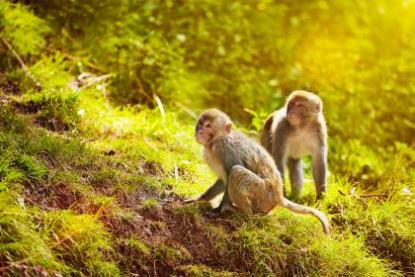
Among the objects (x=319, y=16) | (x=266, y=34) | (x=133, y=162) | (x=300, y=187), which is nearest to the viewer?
(x=133, y=162)

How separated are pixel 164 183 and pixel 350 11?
329 inches

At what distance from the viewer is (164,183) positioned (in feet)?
19.4

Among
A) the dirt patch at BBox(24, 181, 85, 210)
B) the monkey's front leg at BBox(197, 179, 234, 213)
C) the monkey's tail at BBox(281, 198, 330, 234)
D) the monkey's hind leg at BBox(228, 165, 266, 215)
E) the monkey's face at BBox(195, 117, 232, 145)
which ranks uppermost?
the monkey's face at BBox(195, 117, 232, 145)

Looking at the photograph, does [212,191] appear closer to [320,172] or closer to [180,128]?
[320,172]

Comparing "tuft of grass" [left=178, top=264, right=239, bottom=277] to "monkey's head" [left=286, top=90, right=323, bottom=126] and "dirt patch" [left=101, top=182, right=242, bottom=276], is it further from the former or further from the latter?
"monkey's head" [left=286, top=90, right=323, bottom=126]

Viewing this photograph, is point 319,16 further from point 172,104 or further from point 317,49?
point 172,104

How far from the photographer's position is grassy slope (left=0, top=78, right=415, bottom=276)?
14.4ft

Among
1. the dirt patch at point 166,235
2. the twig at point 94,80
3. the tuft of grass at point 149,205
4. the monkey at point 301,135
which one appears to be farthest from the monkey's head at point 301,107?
the twig at point 94,80

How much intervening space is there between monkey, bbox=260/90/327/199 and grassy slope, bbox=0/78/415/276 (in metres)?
0.26

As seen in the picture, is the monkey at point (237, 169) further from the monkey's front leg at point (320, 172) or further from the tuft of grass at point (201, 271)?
the monkey's front leg at point (320, 172)

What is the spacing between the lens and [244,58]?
35.1 feet

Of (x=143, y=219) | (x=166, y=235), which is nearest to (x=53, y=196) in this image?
(x=143, y=219)

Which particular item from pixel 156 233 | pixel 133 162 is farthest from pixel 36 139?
pixel 156 233

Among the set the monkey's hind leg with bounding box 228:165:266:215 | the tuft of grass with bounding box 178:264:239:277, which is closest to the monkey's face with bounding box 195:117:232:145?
the monkey's hind leg with bounding box 228:165:266:215
